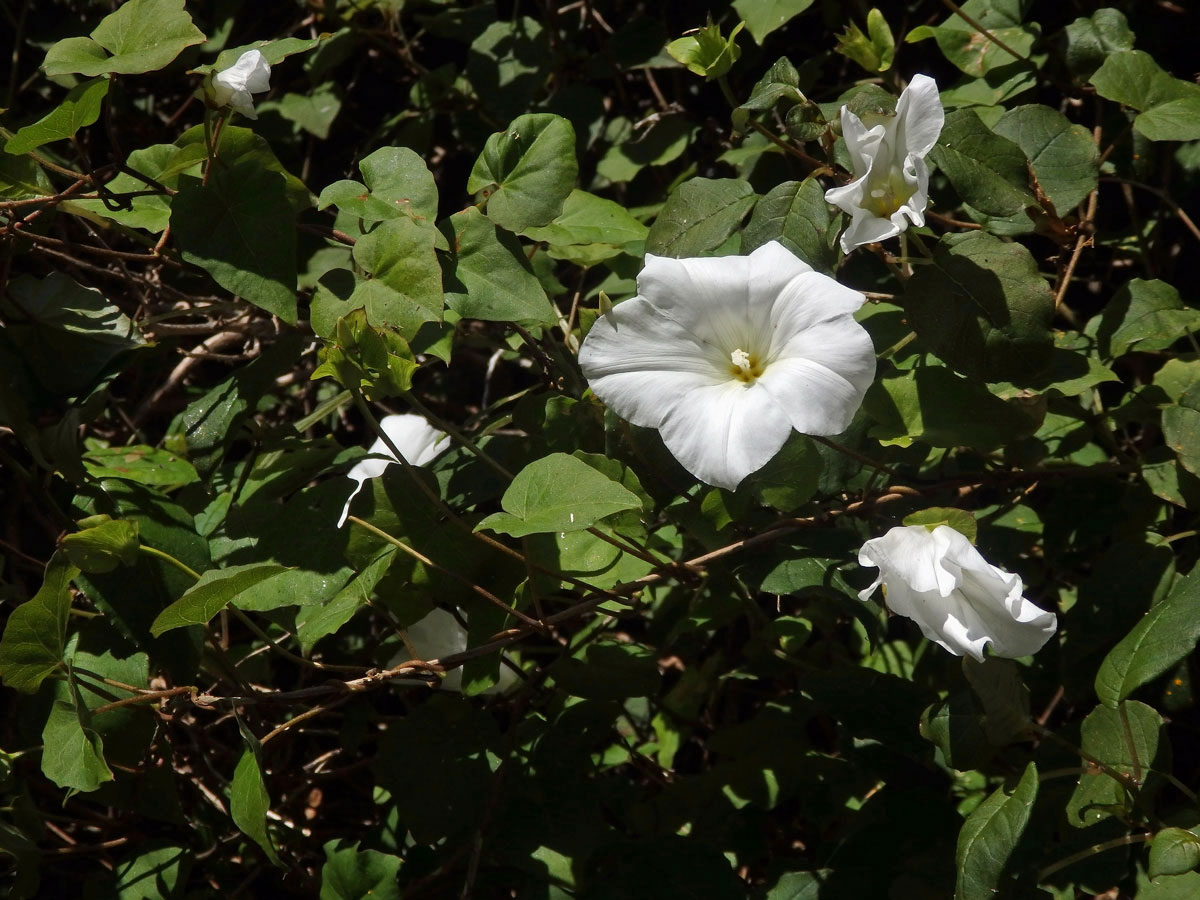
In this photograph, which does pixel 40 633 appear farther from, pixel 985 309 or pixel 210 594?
pixel 985 309

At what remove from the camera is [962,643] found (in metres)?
0.90

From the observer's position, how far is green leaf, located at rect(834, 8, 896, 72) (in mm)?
1255

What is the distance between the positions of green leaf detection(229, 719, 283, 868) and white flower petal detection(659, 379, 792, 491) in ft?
1.78

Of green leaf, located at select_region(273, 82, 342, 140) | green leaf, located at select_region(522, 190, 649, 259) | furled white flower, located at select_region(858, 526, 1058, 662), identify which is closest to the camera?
furled white flower, located at select_region(858, 526, 1058, 662)

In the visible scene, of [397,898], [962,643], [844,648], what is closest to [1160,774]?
[962,643]

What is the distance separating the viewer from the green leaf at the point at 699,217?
1.11 metres

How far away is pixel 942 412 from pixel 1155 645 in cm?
30

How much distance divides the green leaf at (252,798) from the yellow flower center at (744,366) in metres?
0.62

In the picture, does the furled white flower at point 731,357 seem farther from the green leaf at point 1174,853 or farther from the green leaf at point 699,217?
the green leaf at point 1174,853

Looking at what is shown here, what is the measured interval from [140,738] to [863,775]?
942 millimetres

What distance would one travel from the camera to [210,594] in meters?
1.01

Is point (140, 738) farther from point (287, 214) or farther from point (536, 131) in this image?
point (536, 131)

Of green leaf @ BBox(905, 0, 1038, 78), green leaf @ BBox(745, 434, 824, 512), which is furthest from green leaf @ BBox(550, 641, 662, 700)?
green leaf @ BBox(905, 0, 1038, 78)

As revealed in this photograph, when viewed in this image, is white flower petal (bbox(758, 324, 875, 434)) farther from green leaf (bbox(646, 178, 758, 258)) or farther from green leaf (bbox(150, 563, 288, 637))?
green leaf (bbox(150, 563, 288, 637))
